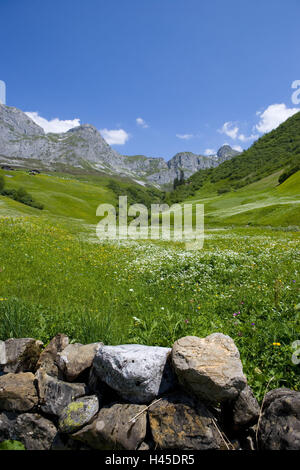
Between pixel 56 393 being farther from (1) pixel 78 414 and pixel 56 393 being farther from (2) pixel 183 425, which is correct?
(2) pixel 183 425

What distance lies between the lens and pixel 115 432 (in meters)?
3.99

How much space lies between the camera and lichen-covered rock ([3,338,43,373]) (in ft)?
16.8

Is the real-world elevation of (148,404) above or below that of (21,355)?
below

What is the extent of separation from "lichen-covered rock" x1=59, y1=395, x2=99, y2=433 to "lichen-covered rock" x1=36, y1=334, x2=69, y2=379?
0.91 m

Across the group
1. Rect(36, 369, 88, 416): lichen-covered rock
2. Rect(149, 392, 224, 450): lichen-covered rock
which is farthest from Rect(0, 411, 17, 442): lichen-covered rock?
Rect(149, 392, 224, 450): lichen-covered rock

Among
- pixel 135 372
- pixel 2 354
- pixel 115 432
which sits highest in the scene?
pixel 135 372

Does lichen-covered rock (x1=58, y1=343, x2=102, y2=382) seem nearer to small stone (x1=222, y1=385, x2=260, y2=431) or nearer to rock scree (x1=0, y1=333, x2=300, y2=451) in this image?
rock scree (x1=0, y1=333, x2=300, y2=451)

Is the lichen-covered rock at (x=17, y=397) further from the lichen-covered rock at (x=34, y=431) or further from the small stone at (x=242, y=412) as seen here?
the small stone at (x=242, y=412)

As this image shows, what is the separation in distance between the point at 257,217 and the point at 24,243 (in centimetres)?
5144

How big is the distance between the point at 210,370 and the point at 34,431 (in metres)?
3.50

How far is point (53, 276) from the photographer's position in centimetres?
1150

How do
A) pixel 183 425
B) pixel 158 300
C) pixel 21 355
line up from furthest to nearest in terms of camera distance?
pixel 158 300
pixel 21 355
pixel 183 425

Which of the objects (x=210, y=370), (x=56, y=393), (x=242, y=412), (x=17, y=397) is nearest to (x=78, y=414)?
(x=56, y=393)

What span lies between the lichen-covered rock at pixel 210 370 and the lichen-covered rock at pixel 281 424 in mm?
569
